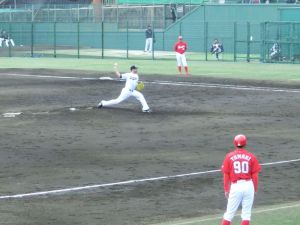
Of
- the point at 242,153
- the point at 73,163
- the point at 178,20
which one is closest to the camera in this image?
the point at 242,153

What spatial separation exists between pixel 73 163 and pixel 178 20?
160 feet

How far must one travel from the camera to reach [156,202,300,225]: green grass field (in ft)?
45.9

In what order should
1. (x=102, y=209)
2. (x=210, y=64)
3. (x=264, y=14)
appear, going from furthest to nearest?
(x=264, y=14) → (x=210, y=64) → (x=102, y=209)

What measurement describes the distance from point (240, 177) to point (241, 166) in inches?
5.8

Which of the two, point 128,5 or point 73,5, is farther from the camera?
point 73,5

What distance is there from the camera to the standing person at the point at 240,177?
39.8ft

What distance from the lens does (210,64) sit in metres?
54.3

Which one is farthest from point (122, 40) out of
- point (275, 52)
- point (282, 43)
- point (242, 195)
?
point (242, 195)

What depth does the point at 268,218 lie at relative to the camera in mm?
14359

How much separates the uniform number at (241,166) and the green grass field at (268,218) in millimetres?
2019

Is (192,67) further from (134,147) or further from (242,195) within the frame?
(242,195)

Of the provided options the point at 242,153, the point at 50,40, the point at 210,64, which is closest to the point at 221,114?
the point at 242,153

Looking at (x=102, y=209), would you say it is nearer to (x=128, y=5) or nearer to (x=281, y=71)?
(x=281, y=71)

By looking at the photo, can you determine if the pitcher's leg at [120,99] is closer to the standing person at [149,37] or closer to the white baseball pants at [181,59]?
the white baseball pants at [181,59]
